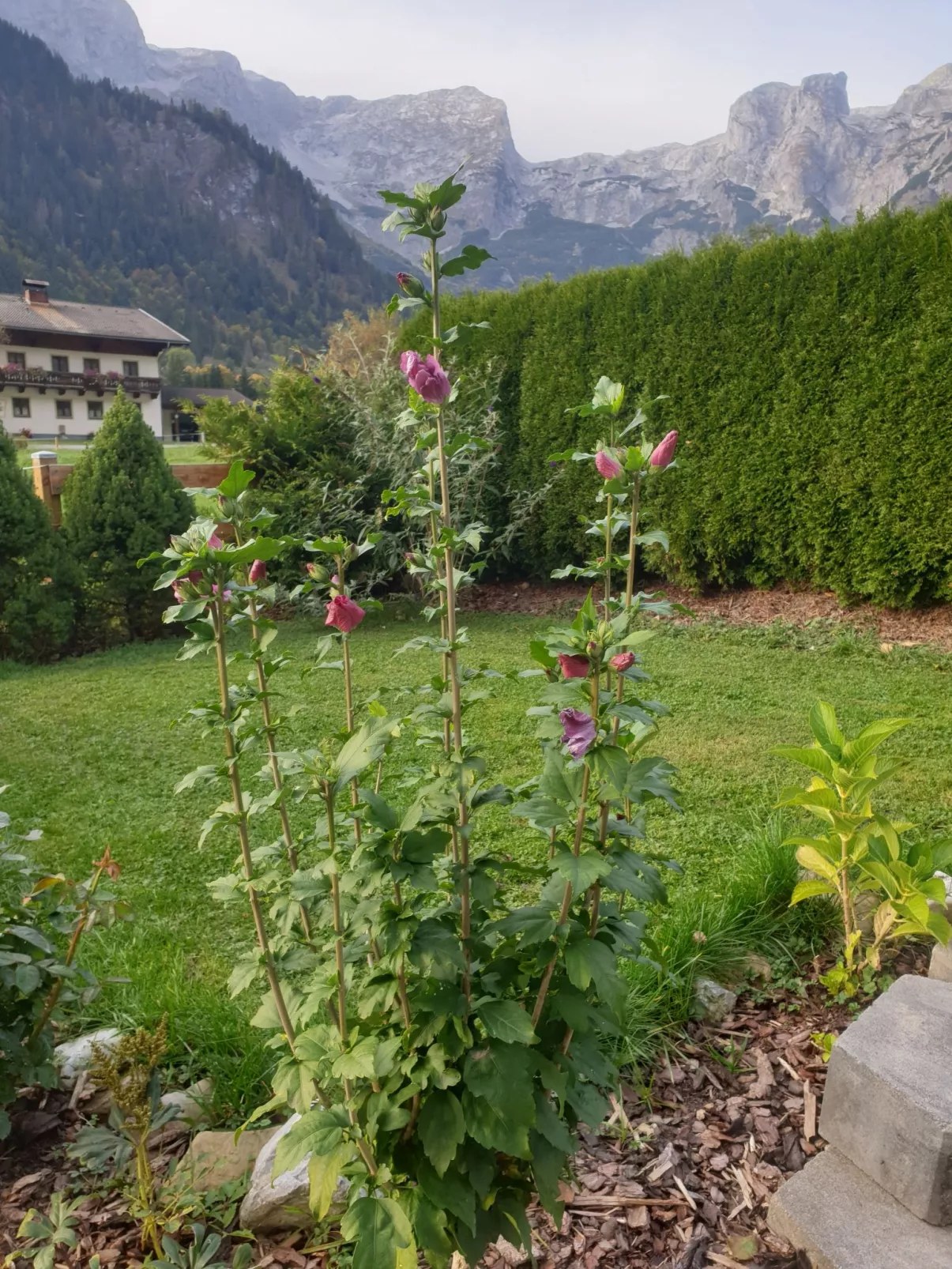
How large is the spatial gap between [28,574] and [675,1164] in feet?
20.5

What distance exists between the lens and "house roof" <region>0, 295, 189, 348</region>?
41.7 m

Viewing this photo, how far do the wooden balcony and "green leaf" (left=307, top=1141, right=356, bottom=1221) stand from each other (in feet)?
139

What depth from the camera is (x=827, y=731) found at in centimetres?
207

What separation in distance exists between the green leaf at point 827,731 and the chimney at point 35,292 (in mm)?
52154

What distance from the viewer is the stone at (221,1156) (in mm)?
1494

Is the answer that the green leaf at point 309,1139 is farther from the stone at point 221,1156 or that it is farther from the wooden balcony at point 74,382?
the wooden balcony at point 74,382

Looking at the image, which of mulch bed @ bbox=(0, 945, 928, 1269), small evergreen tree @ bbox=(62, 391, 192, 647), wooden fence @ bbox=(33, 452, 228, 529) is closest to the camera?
mulch bed @ bbox=(0, 945, 928, 1269)

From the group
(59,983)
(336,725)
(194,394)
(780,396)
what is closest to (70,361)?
(194,394)

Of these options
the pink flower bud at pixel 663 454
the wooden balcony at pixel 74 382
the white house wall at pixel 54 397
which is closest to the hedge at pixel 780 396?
the pink flower bud at pixel 663 454

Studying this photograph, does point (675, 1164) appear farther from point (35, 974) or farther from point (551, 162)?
point (551, 162)

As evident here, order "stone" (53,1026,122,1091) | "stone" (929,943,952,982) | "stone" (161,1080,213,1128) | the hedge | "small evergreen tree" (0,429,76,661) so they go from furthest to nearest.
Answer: "small evergreen tree" (0,429,76,661), the hedge, "stone" (929,943,952,982), "stone" (53,1026,122,1091), "stone" (161,1080,213,1128)

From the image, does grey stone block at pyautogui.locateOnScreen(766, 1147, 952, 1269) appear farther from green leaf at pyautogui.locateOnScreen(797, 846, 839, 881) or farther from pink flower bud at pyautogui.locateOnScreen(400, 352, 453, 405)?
pink flower bud at pyautogui.locateOnScreen(400, 352, 453, 405)

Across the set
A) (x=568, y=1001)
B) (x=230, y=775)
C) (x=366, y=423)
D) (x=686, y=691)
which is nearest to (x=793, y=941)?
(x=568, y=1001)

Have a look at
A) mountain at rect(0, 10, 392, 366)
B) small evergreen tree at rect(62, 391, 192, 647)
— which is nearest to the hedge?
small evergreen tree at rect(62, 391, 192, 647)
